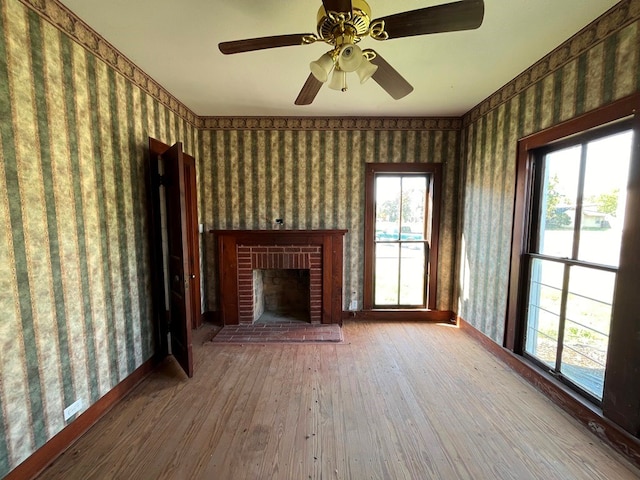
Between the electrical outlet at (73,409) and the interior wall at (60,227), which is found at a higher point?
the interior wall at (60,227)

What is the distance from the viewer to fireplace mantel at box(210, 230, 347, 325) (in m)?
3.32

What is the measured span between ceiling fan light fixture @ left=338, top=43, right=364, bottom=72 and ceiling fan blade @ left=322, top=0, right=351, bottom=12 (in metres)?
0.14

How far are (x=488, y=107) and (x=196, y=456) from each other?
13.3 feet

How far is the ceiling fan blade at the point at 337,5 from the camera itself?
43.4 inches

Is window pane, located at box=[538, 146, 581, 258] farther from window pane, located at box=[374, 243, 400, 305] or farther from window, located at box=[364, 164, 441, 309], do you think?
window pane, located at box=[374, 243, 400, 305]

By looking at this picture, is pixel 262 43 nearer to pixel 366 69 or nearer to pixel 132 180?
pixel 366 69

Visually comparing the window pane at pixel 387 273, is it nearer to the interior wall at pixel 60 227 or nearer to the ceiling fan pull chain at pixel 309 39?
the ceiling fan pull chain at pixel 309 39

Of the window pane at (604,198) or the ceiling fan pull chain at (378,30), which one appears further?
the window pane at (604,198)

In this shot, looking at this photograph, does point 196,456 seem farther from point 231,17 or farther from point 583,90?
point 583,90

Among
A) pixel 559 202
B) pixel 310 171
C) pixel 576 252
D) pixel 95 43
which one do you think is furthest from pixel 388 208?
pixel 95 43

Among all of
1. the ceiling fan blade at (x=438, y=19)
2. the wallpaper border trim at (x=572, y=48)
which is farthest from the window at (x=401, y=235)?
the ceiling fan blade at (x=438, y=19)

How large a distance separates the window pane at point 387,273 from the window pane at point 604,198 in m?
1.91

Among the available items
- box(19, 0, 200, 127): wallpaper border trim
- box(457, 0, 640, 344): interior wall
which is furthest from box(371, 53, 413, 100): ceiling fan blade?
box(19, 0, 200, 127): wallpaper border trim

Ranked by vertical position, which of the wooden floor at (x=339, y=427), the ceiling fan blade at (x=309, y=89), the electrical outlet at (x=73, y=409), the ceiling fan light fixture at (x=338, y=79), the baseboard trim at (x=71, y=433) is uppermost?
the ceiling fan blade at (x=309, y=89)
